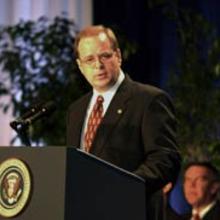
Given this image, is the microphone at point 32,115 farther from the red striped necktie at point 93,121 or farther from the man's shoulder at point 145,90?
the man's shoulder at point 145,90

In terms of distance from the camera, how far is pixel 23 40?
5.10 m

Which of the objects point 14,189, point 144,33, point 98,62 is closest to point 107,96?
point 98,62

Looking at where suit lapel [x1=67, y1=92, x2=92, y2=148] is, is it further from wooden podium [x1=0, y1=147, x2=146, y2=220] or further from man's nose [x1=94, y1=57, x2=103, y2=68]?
wooden podium [x1=0, y1=147, x2=146, y2=220]

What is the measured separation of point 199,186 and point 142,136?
1943 millimetres

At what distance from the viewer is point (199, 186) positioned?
14.1ft

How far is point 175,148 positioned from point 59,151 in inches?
28.3

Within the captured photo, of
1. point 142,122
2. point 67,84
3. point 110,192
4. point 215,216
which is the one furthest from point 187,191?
point 110,192

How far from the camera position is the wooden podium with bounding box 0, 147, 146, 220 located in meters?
1.77

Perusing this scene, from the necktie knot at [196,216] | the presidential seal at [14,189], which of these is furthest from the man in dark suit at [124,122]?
the necktie knot at [196,216]

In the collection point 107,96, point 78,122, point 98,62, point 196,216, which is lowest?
point 196,216

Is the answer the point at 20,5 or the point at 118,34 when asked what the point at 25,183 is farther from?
the point at 20,5

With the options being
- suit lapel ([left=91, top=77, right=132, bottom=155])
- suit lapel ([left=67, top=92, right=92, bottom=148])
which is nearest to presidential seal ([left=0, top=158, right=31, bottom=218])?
suit lapel ([left=91, top=77, right=132, bottom=155])

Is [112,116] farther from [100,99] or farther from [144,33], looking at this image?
[144,33]

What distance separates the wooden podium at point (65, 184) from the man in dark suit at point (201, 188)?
2318 mm
